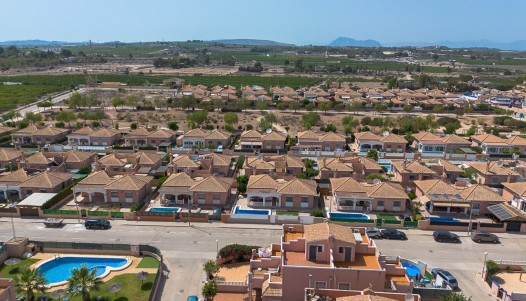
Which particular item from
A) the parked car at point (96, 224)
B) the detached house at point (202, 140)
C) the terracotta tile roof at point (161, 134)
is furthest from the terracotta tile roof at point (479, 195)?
the terracotta tile roof at point (161, 134)

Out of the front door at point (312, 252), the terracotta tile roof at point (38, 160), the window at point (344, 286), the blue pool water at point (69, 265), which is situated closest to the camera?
the window at point (344, 286)

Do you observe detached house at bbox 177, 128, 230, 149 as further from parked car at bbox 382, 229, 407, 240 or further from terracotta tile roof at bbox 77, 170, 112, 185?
parked car at bbox 382, 229, 407, 240

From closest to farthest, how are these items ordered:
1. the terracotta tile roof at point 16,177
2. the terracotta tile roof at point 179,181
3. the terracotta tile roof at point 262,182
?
the terracotta tile roof at point 262,182 → the terracotta tile roof at point 179,181 → the terracotta tile roof at point 16,177

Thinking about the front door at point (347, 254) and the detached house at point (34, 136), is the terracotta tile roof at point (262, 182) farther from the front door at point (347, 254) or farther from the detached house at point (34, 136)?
the detached house at point (34, 136)

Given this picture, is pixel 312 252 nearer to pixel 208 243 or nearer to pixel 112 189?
pixel 208 243

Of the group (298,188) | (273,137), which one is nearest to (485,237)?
(298,188)

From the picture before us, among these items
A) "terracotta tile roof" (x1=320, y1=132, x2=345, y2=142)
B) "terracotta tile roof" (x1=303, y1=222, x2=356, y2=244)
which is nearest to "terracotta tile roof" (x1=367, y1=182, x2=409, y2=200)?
"terracotta tile roof" (x1=303, y1=222, x2=356, y2=244)

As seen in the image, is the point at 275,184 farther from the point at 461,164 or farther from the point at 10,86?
the point at 10,86
